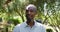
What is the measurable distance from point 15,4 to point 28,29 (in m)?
4.88

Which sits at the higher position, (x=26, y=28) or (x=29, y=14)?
(x=29, y=14)

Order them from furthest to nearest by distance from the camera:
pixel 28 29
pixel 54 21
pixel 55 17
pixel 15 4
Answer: pixel 54 21 → pixel 55 17 → pixel 15 4 → pixel 28 29

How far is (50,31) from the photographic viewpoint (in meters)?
9.02

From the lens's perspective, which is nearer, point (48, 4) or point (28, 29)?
point (28, 29)

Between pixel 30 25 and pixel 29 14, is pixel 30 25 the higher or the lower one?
the lower one

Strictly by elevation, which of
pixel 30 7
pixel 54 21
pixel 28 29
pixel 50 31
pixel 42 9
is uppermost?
pixel 30 7

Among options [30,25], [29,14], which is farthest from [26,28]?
[29,14]

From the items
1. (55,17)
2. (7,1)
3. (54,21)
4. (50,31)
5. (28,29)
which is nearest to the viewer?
(28,29)

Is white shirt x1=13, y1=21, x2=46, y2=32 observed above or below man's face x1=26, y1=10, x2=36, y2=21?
below

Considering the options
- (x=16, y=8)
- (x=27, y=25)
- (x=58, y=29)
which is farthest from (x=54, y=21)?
(x=27, y=25)

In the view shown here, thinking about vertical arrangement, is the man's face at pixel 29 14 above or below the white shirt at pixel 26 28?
above

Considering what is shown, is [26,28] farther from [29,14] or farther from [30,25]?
[29,14]

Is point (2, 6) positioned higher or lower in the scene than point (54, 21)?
higher

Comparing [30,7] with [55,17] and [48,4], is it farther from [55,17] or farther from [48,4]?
[55,17]
